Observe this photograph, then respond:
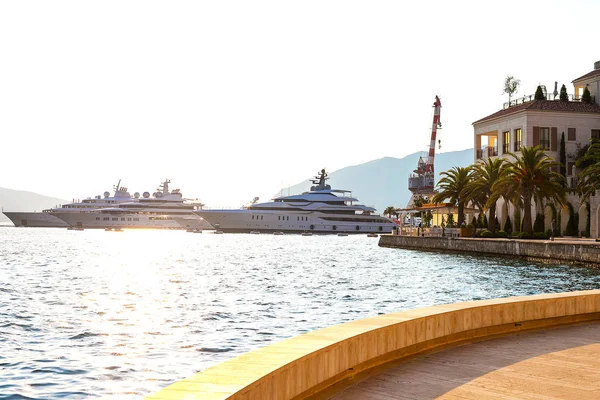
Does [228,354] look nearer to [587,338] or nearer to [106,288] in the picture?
[587,338]

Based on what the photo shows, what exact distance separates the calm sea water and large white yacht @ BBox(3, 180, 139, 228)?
124 m

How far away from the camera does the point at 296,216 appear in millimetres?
157375

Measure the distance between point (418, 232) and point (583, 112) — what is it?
18.9 meters

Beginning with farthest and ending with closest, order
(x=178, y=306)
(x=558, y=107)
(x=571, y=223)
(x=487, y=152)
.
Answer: (x=487, y=152) → (x=558, y=107) → (x=571, y=223) → (x=178, y=306)

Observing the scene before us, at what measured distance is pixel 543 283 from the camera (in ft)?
114

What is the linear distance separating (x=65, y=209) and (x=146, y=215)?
19.2 meters

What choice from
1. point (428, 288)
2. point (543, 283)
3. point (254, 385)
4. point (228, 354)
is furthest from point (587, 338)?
point (543, 283)

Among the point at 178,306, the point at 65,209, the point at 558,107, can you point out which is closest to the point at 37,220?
the point at 65,209

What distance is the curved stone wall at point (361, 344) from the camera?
507cm

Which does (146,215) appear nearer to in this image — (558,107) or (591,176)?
(558,107)

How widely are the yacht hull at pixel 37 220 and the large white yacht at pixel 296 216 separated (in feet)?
136

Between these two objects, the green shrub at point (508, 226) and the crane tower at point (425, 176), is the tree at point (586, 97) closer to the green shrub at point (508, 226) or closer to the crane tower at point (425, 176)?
the green shrub at point (508, 226)

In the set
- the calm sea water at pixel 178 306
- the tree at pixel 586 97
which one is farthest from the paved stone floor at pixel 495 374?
the tree at pixel 586 97

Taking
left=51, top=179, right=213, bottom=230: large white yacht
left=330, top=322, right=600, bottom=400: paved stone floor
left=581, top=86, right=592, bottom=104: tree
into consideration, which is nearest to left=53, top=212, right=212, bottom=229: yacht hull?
left=51, top=179, right=213, bottom=230: large white yacht
